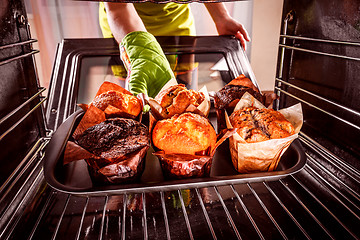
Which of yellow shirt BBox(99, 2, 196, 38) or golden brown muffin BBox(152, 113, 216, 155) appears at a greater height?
yellow shirt BBox(99, 2, 196, 38)

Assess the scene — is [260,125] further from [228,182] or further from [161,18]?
[161,18]

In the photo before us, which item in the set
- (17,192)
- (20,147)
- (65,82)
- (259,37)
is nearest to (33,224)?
(17,192)

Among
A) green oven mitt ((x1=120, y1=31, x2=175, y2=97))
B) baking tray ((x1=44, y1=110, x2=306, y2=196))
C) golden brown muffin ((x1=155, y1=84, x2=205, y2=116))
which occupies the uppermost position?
green oven mitt ((x1=120, y1=31, x2=175, y2=97))

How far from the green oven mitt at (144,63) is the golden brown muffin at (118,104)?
225 mm

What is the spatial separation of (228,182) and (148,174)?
11.9 inches

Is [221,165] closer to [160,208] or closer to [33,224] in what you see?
[160,208]

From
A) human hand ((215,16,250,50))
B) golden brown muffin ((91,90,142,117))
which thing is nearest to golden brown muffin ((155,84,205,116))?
golden brown muffin ((91,90,142,117))

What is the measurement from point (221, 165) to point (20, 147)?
0.71 metres

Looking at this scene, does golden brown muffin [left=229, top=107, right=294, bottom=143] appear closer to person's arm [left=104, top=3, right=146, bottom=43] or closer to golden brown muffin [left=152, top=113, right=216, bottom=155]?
golden brown muffin [left=152, top=113, right=216, bottom=155]

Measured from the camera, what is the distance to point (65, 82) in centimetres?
137

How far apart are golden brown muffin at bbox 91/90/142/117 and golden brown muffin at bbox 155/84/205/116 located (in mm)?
112

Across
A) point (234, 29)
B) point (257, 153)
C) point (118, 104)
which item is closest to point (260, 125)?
point (257, 153)

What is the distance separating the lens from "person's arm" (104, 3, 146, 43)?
157 centimetres

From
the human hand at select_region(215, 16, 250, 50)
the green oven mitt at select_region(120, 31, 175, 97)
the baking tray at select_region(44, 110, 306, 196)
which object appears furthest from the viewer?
the human hand at select_region(215, 16, 250, 50)
